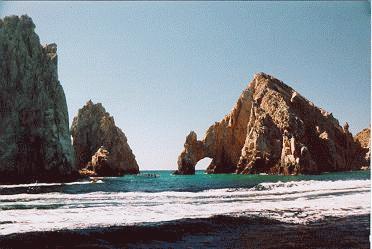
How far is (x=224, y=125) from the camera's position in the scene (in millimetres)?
100062

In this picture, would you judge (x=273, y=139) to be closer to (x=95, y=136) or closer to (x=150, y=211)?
(x=95, y=136)

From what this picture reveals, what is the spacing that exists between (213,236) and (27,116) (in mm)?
48634

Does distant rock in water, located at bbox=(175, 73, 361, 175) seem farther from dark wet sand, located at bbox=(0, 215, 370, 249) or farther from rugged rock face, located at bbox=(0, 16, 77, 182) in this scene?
dark wet sand, located at bbox=(0, 215, 370, 249)

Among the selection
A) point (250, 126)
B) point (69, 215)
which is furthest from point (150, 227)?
point (250, 126)

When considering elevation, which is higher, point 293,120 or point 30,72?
point 30,72

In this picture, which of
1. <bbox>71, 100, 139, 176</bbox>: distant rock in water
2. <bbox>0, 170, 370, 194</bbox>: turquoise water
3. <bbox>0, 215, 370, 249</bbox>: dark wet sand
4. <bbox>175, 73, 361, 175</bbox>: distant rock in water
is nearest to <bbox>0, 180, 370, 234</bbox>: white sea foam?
<bbox>0, 215, 370, 249</bbox>: dark wet sand

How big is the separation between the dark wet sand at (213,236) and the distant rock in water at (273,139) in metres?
58.4

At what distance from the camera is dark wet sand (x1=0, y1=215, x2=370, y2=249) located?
11.0 metres

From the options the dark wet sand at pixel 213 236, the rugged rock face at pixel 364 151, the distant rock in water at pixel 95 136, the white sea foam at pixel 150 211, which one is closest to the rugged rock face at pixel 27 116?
the white sea foam at pixel 150 211

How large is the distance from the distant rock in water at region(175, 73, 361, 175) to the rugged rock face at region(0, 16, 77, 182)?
40.9 metres

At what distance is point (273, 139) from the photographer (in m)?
83.1

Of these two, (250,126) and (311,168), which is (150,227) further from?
(250,126)

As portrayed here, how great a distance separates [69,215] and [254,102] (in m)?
78.6

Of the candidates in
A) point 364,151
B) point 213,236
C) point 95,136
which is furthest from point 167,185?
point 364,151
